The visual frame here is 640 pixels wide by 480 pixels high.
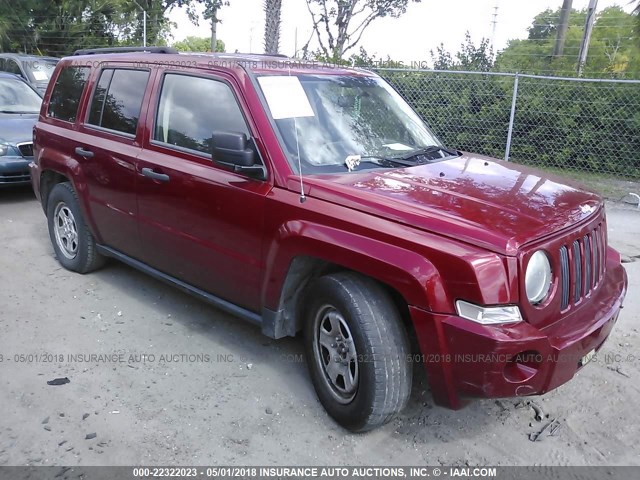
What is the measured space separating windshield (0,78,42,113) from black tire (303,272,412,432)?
286 inches

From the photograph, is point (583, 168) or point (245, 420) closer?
point (245, 420)

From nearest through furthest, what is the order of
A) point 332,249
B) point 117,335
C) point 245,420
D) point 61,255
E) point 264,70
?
point 332,249
point 245,420
point 264,70
point 117,335
point 61,255

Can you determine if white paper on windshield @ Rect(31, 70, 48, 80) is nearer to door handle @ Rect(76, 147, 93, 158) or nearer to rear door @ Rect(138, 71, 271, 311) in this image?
door handle @ Rect(76, 147, 93, 158)

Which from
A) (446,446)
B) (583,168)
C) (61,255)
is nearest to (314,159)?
(446,446)

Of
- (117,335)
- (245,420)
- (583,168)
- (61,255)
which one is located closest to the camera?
(245,420)

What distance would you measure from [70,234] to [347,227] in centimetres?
339

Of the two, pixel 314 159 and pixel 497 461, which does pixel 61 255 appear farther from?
pixel 497 461

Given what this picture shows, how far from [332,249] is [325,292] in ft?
0.89

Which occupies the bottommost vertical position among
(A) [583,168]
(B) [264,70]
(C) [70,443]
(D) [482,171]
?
(C) [70,443]

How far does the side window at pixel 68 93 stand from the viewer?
4926 mm

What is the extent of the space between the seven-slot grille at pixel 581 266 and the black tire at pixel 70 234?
3.89m

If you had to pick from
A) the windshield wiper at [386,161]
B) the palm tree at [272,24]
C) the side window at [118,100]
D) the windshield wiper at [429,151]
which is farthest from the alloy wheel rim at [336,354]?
the palm tree at [272,24]

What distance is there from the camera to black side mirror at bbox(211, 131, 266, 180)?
3.18m

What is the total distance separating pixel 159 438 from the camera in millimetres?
3041
